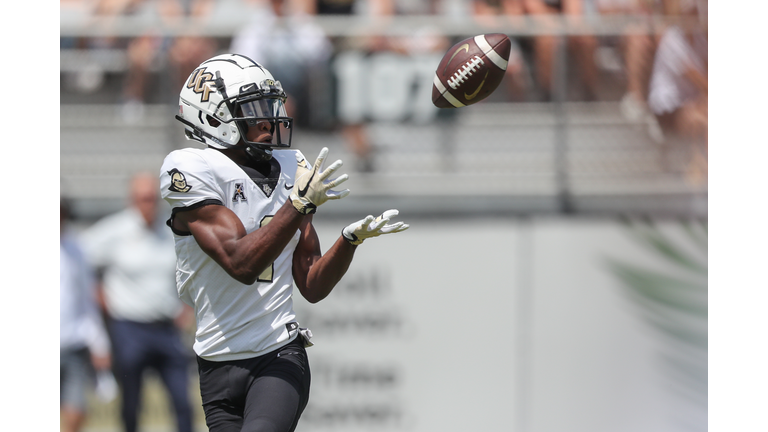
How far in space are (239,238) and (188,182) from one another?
0.31 metres

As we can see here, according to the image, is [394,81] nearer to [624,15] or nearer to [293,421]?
[624,15]

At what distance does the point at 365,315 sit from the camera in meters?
6.46

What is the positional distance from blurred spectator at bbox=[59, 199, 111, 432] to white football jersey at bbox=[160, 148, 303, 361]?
3.59 metres

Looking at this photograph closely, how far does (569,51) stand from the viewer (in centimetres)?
646

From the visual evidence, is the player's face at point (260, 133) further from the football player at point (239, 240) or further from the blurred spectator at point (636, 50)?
the blurred spectator at point (636, 50)

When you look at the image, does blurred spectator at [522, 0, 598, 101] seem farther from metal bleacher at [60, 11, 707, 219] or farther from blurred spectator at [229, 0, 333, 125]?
blurred spectator at [229, 0, 333, 125]

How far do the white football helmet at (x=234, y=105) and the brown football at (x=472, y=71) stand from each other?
87cm

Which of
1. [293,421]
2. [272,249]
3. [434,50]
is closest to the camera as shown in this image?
[272,249]

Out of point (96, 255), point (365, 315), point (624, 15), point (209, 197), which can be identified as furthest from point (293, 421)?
point (624, 15)

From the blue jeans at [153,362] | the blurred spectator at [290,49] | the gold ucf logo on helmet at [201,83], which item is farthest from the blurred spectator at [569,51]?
the gold ucf logo on helmet at [201,83]

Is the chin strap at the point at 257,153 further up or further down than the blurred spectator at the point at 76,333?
further up

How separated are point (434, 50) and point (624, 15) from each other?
5.31 feet

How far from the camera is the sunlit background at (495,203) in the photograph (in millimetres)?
6426

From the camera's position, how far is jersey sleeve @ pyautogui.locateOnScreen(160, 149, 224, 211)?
9.46ft
